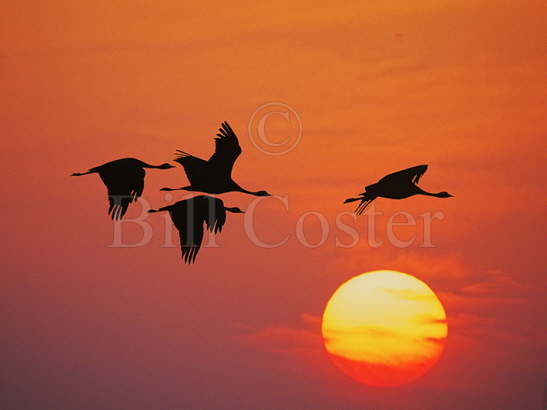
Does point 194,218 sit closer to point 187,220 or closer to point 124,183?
point 187,220

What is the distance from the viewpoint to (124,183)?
32.9 metres

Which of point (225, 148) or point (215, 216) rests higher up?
point (225, 148)

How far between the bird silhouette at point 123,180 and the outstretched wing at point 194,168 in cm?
132

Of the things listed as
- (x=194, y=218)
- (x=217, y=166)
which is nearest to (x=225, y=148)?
(x=217, y=166)

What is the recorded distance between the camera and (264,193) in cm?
3575

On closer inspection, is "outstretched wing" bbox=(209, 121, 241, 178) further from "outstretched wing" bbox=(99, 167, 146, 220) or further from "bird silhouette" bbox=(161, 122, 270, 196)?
"outstretched wing" bbox=(99, 167, 146, 220)

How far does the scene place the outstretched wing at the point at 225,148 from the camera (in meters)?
31.8

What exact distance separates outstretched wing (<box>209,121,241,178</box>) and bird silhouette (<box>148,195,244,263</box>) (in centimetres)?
140

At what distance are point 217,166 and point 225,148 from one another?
0.58 meters

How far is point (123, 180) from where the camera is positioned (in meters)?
32.9

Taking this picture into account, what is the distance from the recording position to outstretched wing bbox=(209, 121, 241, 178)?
104 feet

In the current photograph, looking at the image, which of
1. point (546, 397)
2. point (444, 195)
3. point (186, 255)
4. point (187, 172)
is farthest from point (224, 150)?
point (546, 397)

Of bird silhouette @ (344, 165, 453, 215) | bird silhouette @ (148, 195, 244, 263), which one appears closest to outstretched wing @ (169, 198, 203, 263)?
bird silhouette @ (148, 195, 244, 263)

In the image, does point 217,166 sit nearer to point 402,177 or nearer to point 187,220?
point 187,220
